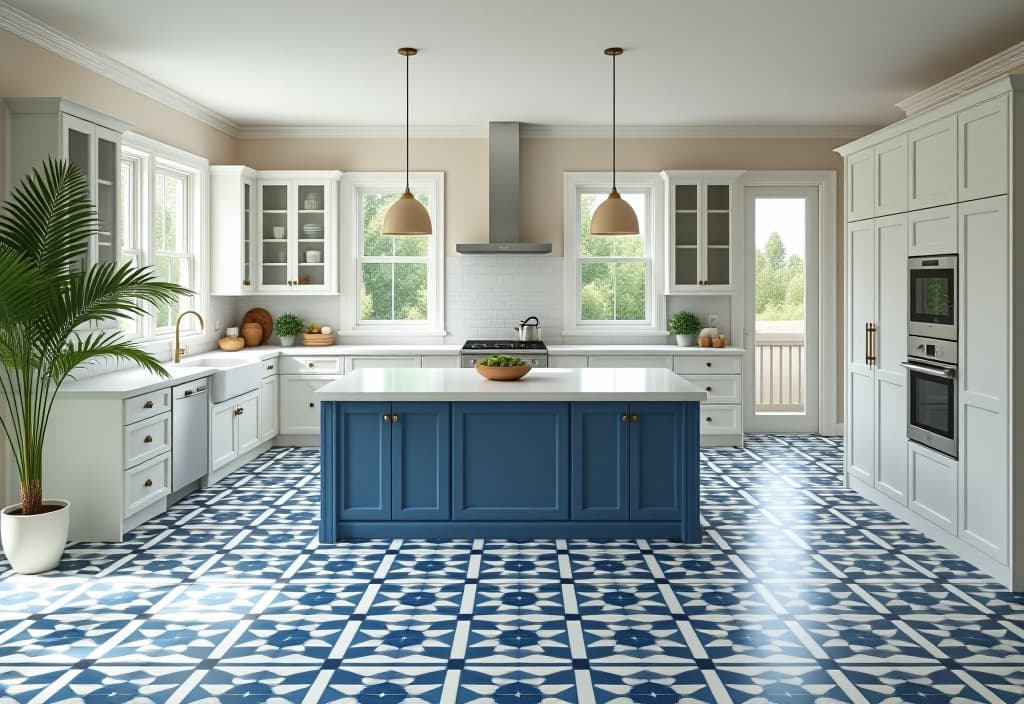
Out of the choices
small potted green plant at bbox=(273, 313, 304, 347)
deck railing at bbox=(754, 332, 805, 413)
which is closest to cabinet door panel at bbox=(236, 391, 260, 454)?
small potted green plant at bbox=(273, 313, 304, 347)

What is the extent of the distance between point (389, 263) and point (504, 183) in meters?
1.41

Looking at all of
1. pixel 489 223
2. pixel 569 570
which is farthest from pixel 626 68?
pixel 569 570

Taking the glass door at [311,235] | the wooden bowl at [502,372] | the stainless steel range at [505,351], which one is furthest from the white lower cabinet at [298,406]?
the wooden bowl at [502,372]

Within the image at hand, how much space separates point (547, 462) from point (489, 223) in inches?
150

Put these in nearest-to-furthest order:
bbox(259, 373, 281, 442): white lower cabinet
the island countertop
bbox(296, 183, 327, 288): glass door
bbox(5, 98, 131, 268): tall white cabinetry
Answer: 1. the island countertop
2. bbox(5, 98, 131, 268): tall white cabinetry
3. bbox(259, 373, 281, 442): white lower cabinet
4. bbox(296, 183, 327, 288): glass door

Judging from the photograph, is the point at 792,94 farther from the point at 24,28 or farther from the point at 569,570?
the point at 24,28

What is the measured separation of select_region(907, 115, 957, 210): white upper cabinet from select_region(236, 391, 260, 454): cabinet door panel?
5052 millimetres

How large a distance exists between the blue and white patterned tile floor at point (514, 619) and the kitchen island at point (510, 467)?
15 centimetres

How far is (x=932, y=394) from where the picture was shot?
491cm

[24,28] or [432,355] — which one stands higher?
[24,28]

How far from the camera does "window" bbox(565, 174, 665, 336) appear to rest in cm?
848

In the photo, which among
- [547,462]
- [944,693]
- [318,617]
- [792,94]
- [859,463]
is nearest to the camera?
[944,693]

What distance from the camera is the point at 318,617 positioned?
3781 millimetres

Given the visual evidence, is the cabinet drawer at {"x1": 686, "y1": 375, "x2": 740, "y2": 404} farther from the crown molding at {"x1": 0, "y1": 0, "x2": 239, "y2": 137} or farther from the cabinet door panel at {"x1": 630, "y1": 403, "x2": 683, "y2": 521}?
the crown molding at {"x1": 0, "y1": 0, "x2": 239, "y2": 137}
